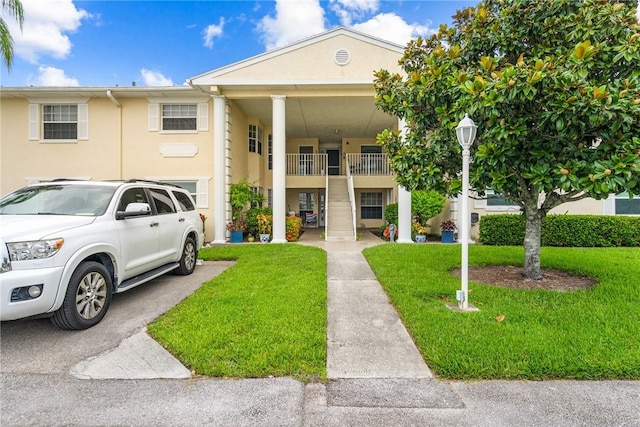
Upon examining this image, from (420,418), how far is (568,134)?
415 cm

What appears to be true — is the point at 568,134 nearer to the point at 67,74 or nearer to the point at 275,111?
the point at 275,111

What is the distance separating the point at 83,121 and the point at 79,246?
32.4 ft

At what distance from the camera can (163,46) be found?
42.6 ft

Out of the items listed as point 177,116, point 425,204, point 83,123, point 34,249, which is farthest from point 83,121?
point 425,204

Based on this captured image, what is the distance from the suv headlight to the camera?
3.07 metres

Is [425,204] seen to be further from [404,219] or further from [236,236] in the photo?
[236,236]

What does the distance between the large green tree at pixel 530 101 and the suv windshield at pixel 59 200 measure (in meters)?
4.82

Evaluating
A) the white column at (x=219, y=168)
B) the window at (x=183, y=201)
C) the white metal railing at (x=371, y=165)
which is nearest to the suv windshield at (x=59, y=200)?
the window at (x=183, y=201)

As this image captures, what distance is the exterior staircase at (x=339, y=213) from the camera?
38.2 feet

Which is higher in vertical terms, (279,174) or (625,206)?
(279,174)

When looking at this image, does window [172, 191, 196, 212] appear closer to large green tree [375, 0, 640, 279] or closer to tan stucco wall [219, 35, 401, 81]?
large green tree [375, 0, 640, 279]

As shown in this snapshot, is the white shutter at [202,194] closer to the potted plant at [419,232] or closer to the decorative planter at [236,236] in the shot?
the decorative planter at [236,236]

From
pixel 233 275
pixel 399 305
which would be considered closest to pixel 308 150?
pixel 233 275

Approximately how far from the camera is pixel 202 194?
10766 millimetres
